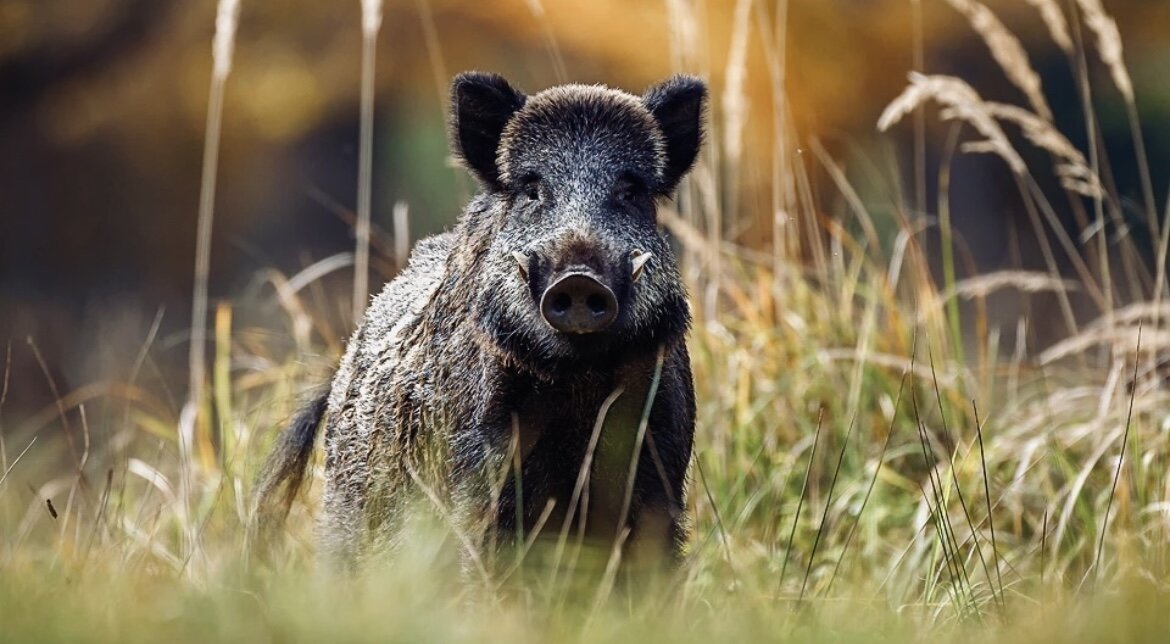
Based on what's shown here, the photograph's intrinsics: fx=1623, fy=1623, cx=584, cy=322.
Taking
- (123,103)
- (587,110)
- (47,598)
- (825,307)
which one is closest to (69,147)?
(123,103)

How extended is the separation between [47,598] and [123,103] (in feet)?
33.2

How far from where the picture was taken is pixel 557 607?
3180mm

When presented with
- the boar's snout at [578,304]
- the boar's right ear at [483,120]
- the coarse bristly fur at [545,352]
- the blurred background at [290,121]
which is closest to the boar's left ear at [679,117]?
the coarse bristly fur at [545,352]

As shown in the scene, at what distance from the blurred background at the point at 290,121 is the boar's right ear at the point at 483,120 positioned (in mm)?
5586

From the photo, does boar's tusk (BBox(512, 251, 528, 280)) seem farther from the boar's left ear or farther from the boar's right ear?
the boar's left ear

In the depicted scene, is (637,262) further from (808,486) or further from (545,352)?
(808,486)

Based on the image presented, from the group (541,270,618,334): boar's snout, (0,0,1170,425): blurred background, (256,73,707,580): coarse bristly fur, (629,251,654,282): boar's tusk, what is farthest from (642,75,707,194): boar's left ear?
(0,0,1170,425): blurred background

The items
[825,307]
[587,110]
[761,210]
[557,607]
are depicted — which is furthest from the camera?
[761,210]

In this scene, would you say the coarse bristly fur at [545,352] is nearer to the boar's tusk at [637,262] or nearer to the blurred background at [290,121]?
the boar's tusk at [637,262]

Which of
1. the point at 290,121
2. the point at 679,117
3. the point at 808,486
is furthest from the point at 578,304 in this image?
the point at 290,121

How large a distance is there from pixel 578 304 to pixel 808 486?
2104mm

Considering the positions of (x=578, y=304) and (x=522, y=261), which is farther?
(x=522, y=261)

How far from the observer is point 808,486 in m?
5.45

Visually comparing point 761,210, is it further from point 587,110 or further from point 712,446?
point 587,110
